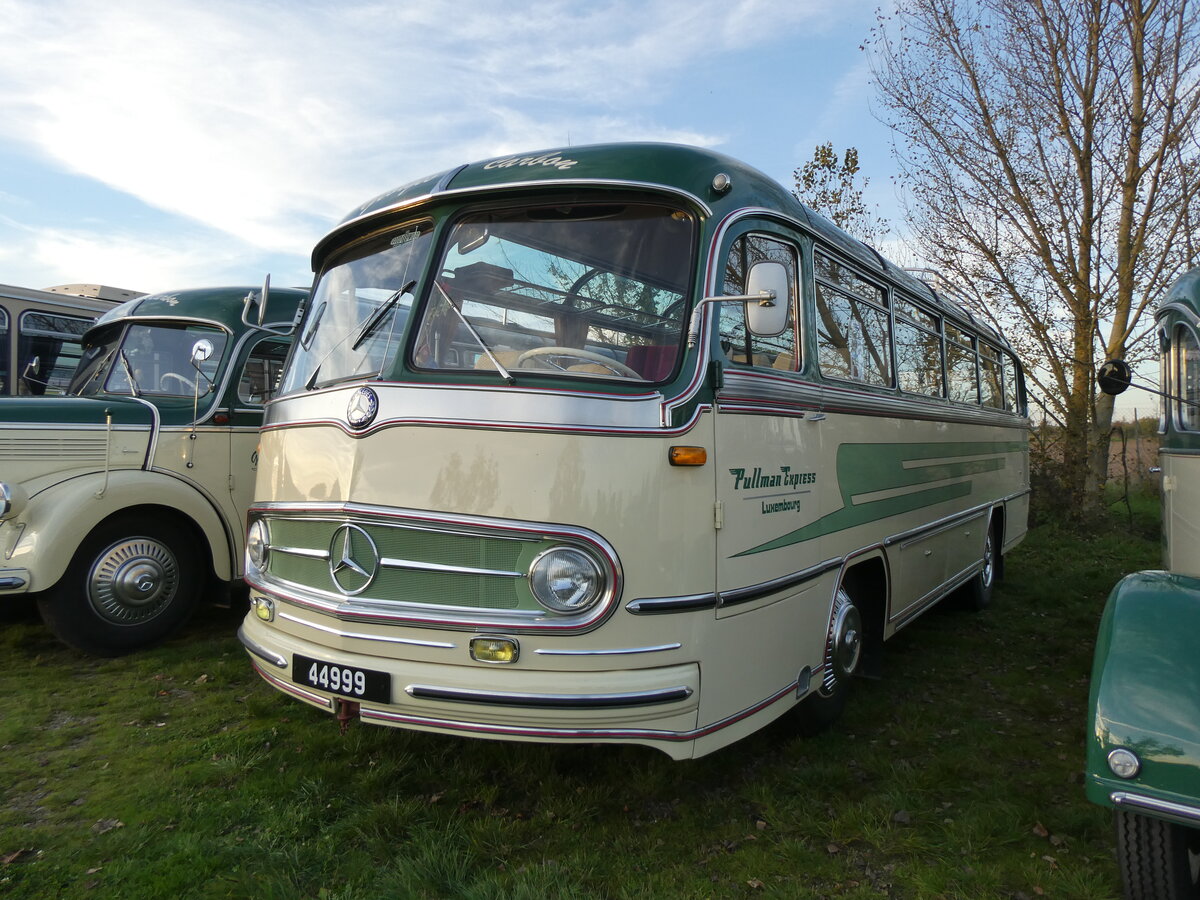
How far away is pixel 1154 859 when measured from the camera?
256 cm

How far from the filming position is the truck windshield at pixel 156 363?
6.54 meters

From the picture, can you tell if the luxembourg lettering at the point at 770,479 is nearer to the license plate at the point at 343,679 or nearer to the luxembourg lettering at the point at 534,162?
the luxembourg lettering at the point at 534,162

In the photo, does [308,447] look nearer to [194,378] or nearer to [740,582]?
[740,582]

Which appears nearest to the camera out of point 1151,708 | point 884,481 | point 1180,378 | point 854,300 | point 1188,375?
point 1151,708

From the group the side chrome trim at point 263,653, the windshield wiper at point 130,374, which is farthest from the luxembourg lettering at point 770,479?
the windshield wiper at point 130,374

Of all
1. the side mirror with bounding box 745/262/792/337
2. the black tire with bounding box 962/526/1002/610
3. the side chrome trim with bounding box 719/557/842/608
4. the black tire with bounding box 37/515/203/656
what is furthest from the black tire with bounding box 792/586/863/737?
the black tire with bounding box 37/515/203/656

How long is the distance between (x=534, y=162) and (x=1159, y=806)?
10.3ft

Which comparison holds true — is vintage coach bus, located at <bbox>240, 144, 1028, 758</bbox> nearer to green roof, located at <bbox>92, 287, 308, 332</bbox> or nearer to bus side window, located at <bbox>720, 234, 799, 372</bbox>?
bus side window, located at <bbox>720, 234, 799, 372</bbox>

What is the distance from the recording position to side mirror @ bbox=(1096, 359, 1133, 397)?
405cm

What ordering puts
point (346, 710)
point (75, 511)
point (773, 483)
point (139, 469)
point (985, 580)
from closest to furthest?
point (346, 710) < point (773, 483) < point (75, 511) < point (139, 469) < point (985, 580)

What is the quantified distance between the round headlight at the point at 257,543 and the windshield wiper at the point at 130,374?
10.6 ft

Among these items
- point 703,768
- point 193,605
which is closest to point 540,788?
point 703,768

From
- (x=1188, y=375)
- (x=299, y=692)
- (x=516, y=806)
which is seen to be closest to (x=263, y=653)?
(x=299, y=692)

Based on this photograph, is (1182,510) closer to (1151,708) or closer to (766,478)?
(1151,708)
